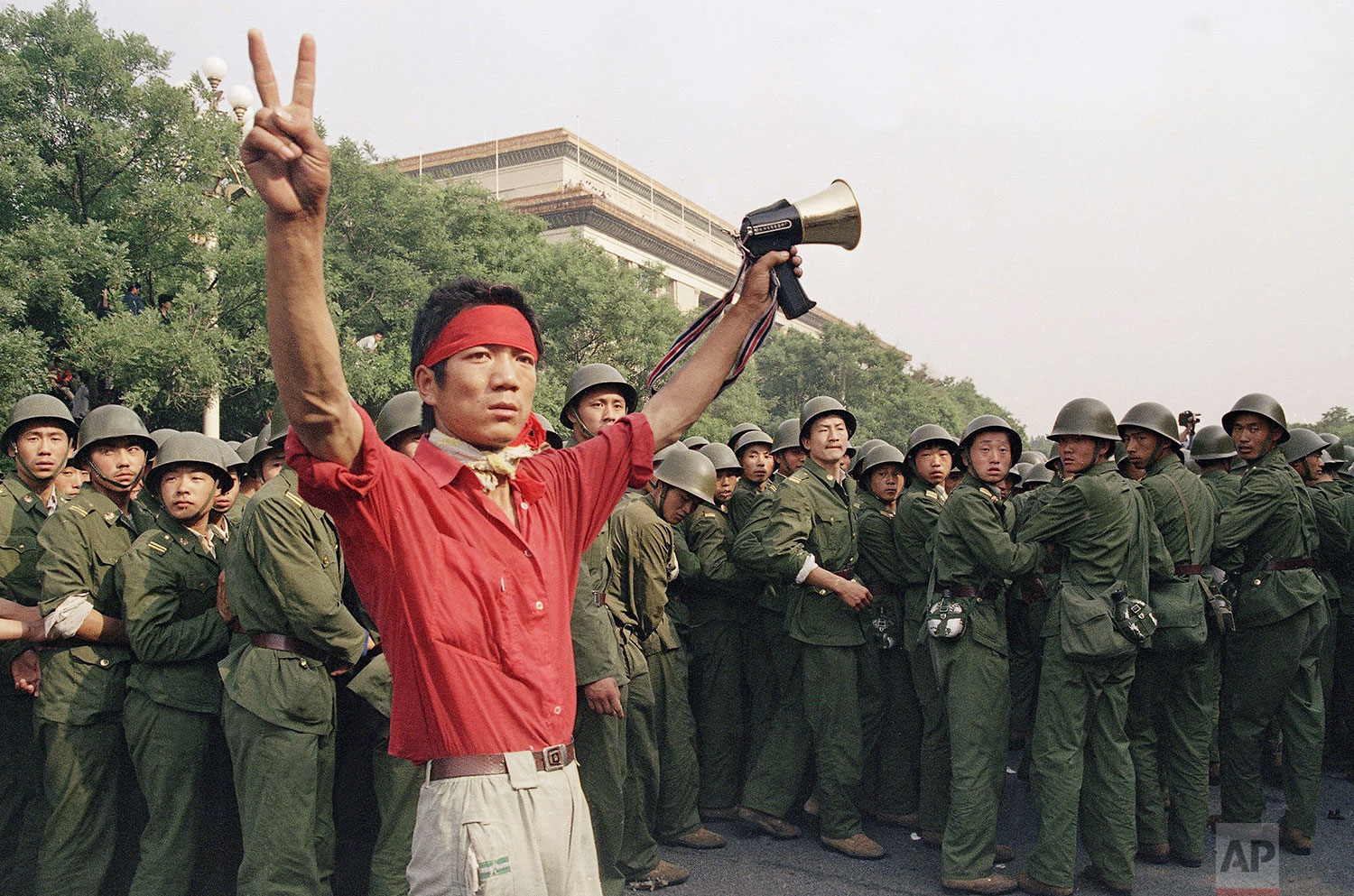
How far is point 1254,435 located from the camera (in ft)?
23.2

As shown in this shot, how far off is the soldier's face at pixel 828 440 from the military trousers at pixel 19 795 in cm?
482

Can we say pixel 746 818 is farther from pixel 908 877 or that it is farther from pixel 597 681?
pixel 597 681

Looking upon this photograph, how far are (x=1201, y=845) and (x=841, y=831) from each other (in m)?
2.13

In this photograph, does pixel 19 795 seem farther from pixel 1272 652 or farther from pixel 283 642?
pixel 1272 652

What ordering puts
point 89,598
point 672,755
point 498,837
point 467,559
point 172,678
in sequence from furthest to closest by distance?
point 672,755 → point 89,598 → point 172,678 → point 467,559 → point 498,837

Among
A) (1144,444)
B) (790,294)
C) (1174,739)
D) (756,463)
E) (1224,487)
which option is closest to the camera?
(790,294)

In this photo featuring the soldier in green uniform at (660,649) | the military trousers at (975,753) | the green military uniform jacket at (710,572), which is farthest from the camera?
the green military uniform jacket at (710,572)

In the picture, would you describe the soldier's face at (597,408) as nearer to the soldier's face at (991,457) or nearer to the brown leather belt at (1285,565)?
the soldier's face at (991,457)

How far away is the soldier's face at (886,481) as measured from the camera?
7348mm

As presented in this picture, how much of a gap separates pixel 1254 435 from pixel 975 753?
3.28 meters

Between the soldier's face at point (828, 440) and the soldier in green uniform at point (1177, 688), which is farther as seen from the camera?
Result: the soldier's face at point (828, 440)

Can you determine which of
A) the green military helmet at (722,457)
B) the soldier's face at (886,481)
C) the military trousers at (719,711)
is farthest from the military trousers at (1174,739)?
the green military helmet at (722,457)

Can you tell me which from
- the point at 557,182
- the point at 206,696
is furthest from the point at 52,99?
the point at 557,182

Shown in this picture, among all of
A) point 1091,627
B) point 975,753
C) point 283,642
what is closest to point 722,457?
point 975,753
